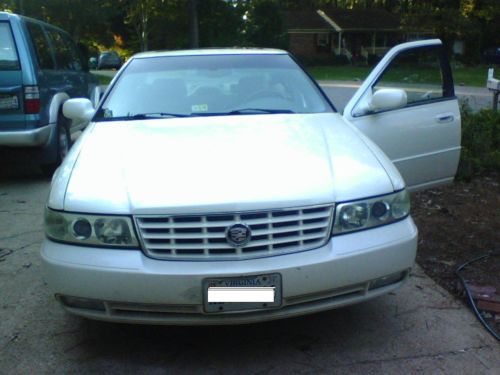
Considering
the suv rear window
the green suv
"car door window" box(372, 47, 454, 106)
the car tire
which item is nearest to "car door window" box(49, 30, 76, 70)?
the green suv

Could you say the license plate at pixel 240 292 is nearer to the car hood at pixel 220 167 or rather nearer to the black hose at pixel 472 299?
the car hood at pixel 220 167

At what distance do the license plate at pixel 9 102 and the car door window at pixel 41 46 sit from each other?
0.60 meters

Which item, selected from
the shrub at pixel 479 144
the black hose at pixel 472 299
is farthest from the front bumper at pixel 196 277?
the shrub at pixel 479 144

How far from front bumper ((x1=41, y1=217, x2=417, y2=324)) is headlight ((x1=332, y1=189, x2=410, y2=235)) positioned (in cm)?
5

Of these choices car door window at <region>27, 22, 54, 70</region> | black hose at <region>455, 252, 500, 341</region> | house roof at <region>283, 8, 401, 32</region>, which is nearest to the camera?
black hose at <region>455, 252, 500, 341</region>

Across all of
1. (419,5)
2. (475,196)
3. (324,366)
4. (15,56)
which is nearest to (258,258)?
(324,366)

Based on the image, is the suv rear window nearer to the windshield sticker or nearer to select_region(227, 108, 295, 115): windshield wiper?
the windshield sticker

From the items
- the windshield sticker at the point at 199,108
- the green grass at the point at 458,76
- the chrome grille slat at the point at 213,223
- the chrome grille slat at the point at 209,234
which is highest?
the windshield sticker at the point at 199,108

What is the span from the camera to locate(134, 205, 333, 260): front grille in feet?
9.09

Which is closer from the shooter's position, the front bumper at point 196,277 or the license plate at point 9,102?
the front bumper at point 196,277

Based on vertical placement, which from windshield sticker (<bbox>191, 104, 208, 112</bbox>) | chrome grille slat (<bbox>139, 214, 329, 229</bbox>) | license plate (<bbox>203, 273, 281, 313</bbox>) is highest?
windshield sticker (<bbox>191, 104, 208, 112</bbox>)

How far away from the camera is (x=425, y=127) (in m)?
5.06

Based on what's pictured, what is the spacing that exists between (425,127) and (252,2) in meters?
39.0

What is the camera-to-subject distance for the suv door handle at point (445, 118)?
5.13m
